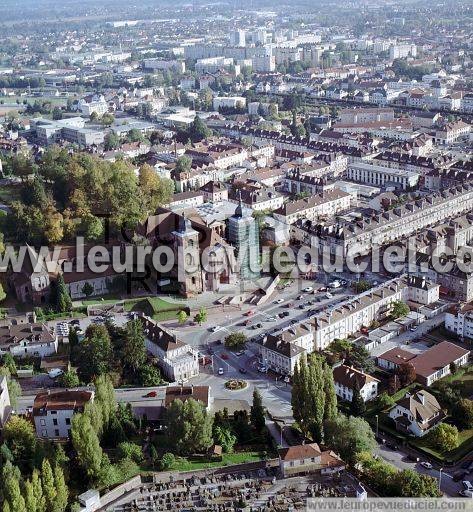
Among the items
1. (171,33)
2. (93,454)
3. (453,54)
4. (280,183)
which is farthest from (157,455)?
(171,33)

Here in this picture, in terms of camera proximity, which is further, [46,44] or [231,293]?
[46,44]

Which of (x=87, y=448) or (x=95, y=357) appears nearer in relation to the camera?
(x=87, y=448)

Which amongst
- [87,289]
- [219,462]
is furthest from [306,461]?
[87,289]

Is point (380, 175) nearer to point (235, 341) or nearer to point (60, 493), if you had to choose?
point (235, 341)

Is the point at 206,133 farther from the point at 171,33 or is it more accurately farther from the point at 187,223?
the point at 171,33

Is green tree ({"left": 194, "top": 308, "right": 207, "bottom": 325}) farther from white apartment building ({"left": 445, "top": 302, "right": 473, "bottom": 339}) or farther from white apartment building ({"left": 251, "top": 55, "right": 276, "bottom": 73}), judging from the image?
white apartment building ({"left": 251, "top": 55, "right": 276, "bottom": 73})
